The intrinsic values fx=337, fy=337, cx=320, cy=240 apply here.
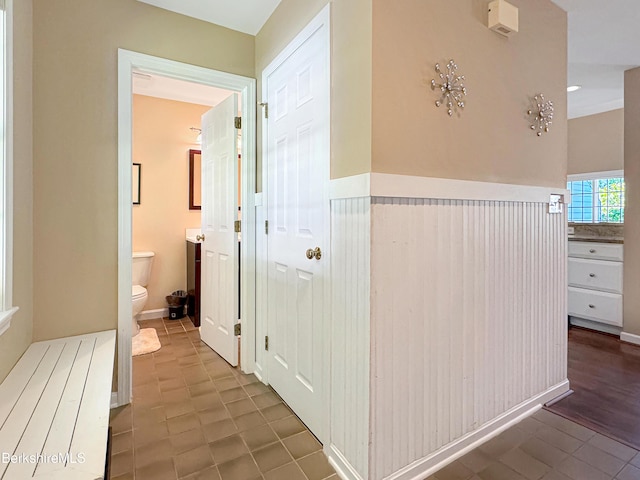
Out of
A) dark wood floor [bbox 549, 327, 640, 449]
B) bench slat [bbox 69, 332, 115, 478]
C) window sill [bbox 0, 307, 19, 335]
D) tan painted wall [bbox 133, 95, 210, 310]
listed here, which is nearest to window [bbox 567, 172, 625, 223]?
dark wood floor [bbox 549, 327, 640, 449]

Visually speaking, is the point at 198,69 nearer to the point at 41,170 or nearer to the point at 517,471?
the point at 41,170

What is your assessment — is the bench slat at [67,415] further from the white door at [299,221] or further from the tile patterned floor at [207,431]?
the white door at [299,221]

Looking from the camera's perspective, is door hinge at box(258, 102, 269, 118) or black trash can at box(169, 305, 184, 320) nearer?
door hinge at box(258, 102, 269, 118)

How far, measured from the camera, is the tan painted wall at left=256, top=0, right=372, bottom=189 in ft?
4.23

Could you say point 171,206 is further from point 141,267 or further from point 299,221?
point 299,221

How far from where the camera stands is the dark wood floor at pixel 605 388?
70.7 inches

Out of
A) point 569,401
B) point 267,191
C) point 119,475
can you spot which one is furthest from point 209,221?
point 569,401

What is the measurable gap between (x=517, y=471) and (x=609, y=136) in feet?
14.0

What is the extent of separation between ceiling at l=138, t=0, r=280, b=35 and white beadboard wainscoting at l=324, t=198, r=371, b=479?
1.46 meters

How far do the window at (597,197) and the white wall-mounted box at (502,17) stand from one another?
2.95 metres

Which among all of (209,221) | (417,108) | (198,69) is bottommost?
(209,221)

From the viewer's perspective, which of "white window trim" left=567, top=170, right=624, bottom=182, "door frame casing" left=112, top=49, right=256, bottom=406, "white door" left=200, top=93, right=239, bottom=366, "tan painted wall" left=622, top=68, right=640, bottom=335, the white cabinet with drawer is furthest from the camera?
"white window trim" left=567, top=170, right=624, bottom=182

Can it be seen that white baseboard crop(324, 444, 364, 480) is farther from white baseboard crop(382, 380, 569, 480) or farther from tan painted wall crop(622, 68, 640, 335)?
tan painted wall crop(622, 68, 640, 335)

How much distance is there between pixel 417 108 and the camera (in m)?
1.39
